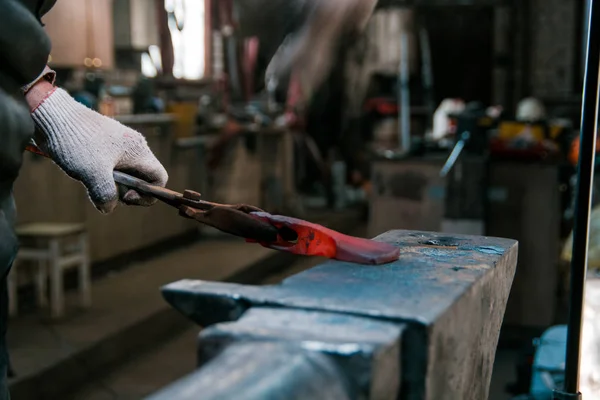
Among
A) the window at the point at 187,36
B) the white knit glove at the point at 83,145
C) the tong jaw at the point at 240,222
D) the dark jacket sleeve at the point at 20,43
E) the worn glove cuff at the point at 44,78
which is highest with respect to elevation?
the window at the point at 187,36

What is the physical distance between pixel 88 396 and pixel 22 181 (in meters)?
1.83

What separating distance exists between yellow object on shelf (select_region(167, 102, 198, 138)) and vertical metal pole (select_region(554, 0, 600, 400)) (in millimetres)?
6223

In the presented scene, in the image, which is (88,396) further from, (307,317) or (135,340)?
(307,317)

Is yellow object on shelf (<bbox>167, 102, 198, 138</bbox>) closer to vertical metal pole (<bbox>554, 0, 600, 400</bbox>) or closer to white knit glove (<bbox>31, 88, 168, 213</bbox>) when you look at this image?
white knit glove (<bbox>31, 88, 168, 213</bbox>)

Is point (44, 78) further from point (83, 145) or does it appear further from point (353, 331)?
point (353, 331)

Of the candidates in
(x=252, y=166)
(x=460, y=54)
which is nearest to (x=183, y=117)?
(x=252, y=166)

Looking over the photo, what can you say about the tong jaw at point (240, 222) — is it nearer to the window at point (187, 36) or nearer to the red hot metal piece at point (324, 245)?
the red hot metal piece at point (324, 245)

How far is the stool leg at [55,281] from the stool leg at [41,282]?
16 centimetres

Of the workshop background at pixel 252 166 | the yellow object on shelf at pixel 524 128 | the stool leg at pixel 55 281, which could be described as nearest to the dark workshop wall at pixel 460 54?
the workshop background at pixel 252 166

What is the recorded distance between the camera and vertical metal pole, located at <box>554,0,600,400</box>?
5.69 feet

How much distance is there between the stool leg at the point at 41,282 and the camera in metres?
5.34

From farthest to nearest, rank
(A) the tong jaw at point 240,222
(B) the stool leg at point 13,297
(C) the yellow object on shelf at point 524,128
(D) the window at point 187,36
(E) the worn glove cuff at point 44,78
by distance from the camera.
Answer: (D) the window at point 187,36, (C) the yellow object on shelf at point 524,128, (B) the stool leg at point 13,297, (E) the worn glove cuff at point 44,78, (A) the tong jaw at point 240,222

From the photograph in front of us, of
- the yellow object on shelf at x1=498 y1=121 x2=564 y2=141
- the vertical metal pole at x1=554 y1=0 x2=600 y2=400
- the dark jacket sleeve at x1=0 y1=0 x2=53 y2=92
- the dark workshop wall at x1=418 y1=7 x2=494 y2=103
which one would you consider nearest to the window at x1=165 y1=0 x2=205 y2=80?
the yellow object on shelf at x1=498 y1=121 x2=564 y2=141

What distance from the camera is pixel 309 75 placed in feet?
39.4
